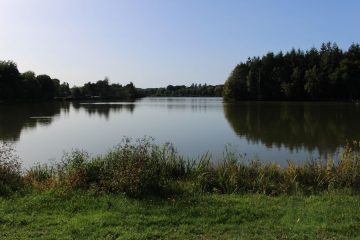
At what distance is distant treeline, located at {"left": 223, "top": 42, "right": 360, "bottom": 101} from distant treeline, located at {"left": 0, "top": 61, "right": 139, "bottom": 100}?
50.9 m

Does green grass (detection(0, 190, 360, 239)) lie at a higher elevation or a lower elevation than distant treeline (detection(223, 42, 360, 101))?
lower

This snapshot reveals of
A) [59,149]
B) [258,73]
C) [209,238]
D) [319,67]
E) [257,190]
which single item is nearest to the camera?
[209,238]

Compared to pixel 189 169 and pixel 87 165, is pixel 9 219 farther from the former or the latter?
pixel 189 169

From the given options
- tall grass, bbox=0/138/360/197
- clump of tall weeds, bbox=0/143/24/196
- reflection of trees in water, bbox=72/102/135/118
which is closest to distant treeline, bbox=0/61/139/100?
reflection of trees in water, bbox=72/102/135/118

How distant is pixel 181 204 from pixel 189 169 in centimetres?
480

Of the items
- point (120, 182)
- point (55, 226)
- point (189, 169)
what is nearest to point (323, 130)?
point (189, 169)

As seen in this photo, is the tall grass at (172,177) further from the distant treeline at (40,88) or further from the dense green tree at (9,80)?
the distant treeline at (40,88)

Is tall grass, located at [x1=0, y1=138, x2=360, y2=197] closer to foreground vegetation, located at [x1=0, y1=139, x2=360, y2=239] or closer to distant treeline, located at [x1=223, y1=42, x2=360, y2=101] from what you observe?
foreground vegetation, located at [x1=0, y1=139, x2=360, y2=239]

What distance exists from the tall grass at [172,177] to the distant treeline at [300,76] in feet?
282

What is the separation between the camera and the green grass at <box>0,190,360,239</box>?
19.8 ft

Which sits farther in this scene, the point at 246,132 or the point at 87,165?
the point at 246,132

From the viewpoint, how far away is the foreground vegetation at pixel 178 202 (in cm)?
617

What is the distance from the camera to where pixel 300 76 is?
101m

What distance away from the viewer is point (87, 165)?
33.4 feet
